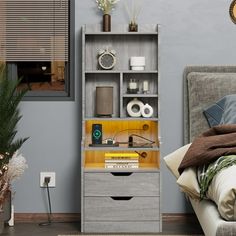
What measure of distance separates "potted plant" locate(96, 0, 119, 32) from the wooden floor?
1.58 metres

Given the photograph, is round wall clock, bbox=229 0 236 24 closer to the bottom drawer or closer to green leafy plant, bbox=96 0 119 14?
green leafy plant, bbox=96 0 119 14

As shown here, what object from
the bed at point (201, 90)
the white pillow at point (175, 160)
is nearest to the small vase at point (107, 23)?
the bed at point (201, 90)

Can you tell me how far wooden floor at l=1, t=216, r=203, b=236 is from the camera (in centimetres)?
480

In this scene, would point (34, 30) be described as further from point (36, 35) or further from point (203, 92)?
point (203, 92)

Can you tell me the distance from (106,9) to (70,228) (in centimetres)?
175

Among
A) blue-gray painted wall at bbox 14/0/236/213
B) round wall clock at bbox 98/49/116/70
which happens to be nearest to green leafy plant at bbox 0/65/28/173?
blue-gray painted wall at bbox 14/0/236/213

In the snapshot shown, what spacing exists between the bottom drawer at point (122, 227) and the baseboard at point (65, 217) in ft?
1.40

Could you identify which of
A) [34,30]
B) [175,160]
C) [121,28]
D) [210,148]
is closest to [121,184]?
[175,160]

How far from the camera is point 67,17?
538 cm

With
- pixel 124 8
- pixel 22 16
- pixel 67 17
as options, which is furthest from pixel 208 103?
pixel 22 16

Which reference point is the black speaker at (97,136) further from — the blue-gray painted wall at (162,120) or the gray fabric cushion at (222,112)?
the gray fabric cushion at (222,112)

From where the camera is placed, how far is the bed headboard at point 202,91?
510 cm

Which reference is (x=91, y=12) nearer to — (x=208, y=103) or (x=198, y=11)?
(x=198, y=11)

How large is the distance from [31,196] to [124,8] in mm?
1713
